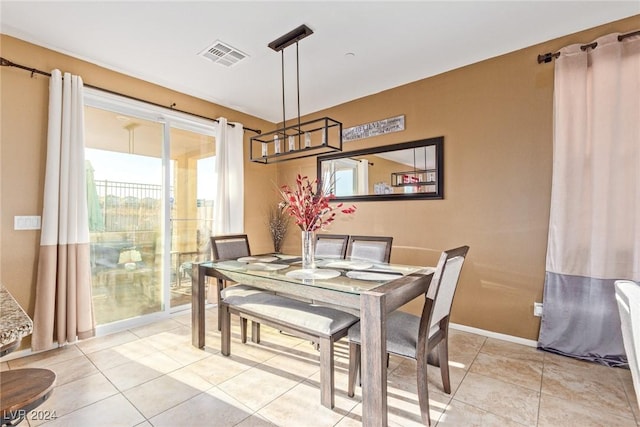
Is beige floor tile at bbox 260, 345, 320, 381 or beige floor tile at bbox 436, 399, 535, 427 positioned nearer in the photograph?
beige floor tile at bbox 436, 399, 535, 427

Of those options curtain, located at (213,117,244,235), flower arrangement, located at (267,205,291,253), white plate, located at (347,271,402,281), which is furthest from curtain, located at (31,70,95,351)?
white plate, located at (347,271,402,281)

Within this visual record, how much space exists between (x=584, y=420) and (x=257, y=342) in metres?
2.34

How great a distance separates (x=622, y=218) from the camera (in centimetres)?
224

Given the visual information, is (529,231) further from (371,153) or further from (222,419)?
(222,419)

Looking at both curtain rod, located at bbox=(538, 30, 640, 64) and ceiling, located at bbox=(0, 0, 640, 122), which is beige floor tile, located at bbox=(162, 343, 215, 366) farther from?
curtain rod, located at bbox=(538, 30, 640, 64)

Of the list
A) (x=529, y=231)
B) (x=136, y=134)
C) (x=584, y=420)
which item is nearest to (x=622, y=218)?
(x=529, y=231)

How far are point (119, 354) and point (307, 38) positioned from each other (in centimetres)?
312

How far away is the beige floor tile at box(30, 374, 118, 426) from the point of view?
1.86 metres

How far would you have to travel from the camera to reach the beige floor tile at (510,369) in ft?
6.97

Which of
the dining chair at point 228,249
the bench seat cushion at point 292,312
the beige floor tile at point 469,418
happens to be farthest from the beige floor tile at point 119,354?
the beige floor tile at point 469,418

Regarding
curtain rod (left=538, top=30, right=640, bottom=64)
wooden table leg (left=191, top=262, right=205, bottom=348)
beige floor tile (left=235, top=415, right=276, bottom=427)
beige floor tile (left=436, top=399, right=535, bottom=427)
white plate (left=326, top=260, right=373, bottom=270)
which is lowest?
beige floor tile (left=235, top=415, right=276, bottom=427)

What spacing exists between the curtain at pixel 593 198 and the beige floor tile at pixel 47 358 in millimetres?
3992

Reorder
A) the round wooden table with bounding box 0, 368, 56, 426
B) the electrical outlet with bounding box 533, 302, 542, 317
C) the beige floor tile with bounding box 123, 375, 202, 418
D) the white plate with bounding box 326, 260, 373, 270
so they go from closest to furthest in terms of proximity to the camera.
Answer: the round wooden table with bounding box 0, 368, 56, 426 → the beige floor tile with bounding box 123, 375, 202, 418 → the white plate with bounding box 326, 260, 373, 270 → the electrical outlet with bounding box 533, 302, 542, 317

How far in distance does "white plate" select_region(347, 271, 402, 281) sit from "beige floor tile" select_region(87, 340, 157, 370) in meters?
1.91
